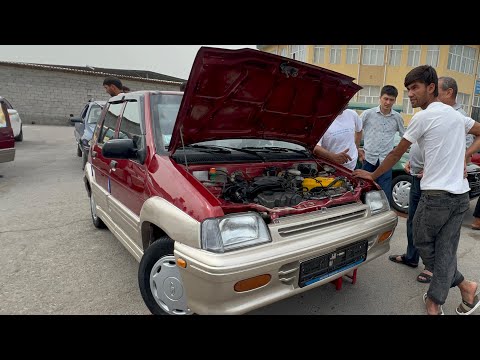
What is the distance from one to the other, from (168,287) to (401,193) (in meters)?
4.54

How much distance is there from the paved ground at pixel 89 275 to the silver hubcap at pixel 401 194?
0.46 meters

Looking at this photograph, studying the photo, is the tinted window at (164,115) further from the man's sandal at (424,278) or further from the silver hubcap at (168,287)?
the man's sandal at (424,278)

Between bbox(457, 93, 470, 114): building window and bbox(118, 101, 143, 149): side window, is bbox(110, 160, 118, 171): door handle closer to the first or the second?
bbox(118, 101, 143, 149): side window

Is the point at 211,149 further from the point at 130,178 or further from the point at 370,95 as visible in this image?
the point at 370,95

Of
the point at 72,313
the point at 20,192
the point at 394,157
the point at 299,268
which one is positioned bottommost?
the point at 20,192

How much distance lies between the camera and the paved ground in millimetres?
2580

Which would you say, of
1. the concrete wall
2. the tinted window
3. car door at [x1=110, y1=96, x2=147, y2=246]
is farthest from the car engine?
the concrete wall

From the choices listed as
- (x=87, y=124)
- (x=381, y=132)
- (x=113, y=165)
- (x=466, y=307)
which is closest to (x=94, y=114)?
(x=87, y=124)

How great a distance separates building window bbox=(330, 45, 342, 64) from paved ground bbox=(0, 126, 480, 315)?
23473 millimetres

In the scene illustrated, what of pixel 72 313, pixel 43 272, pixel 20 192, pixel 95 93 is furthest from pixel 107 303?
pixel 95 93

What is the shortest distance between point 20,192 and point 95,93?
1496cm

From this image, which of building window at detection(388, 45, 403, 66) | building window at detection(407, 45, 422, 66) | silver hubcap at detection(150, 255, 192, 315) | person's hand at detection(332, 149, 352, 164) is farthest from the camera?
building window at detection(388, 45, 403, 66)

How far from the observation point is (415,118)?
239 centimetres

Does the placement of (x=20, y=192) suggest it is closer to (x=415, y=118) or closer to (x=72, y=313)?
(x=72, y=313)
